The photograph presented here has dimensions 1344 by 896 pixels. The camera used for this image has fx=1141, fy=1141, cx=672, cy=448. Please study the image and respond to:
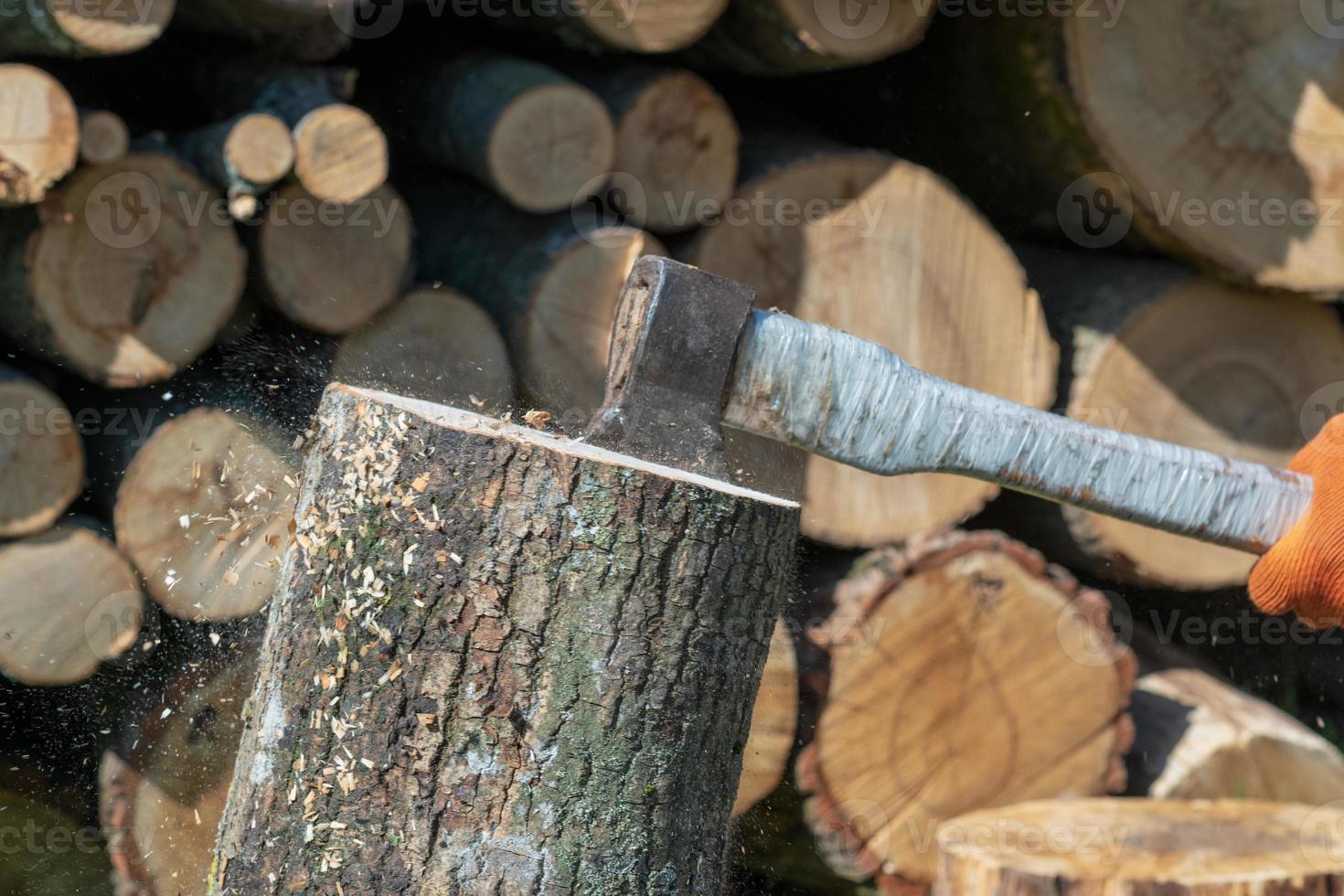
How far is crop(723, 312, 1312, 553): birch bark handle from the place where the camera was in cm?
137

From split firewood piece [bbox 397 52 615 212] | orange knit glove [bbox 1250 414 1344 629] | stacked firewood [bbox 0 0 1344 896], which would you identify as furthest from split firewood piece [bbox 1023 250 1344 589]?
split firewood piece [bbox 397 52 615 212]

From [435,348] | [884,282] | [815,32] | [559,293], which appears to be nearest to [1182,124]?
[884,282]

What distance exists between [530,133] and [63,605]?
48.5 inches

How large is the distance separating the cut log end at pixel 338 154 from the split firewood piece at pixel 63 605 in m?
0.77

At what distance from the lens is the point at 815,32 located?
2.30m

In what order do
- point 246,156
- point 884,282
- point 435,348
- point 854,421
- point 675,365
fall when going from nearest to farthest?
point 675,365 → point 854,421 → point 246,156 → point 435,348 → point 884,282

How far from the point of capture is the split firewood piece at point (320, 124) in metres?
2.06

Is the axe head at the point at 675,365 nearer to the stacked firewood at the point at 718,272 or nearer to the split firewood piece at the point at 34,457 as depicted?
the stacked firewood at the point at 718,272

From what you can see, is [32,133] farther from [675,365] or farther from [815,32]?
[815,32]

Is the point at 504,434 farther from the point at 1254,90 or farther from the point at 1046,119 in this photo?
the point at 1254,90

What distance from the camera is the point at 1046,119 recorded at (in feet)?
8.45

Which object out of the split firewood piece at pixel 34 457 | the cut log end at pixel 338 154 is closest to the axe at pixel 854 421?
the cut log end at pixel 338 154

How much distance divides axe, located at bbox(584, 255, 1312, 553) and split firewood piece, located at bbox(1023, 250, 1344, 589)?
3.19 ft

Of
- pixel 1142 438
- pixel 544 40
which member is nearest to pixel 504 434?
pixel 1142 438
